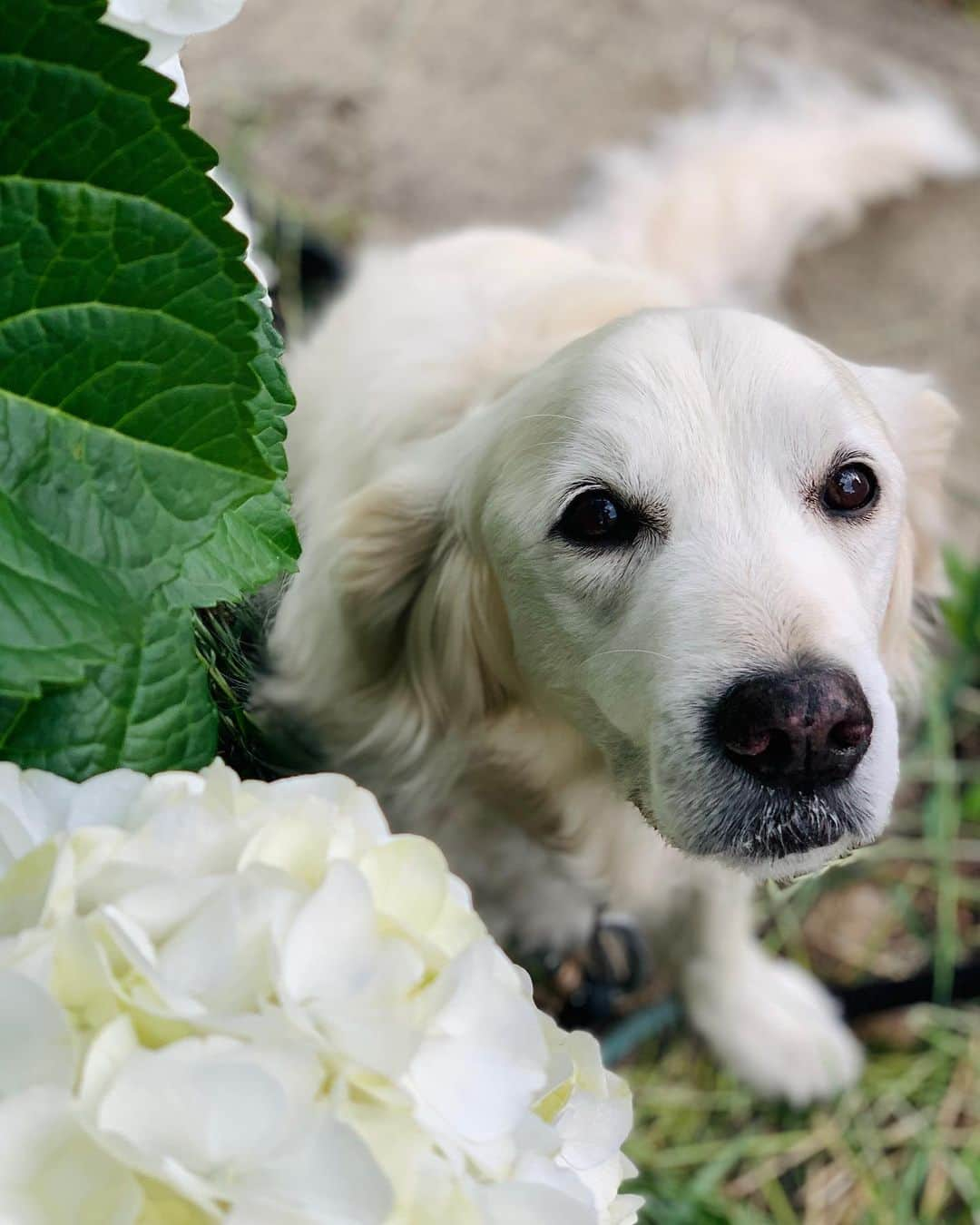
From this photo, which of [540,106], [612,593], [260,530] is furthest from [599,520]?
[540,106]

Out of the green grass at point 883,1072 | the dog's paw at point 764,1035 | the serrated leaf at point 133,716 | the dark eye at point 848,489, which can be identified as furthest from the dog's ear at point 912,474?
the serrated leaf at point 133,716

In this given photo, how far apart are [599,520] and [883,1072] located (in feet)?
4.11

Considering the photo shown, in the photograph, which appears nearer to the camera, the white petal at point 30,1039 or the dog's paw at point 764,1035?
the white petal at point 30,1039

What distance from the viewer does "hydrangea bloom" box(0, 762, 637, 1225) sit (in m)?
0.38

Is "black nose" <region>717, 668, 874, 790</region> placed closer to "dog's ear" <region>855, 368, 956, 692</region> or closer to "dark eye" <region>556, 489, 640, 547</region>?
"dark eye" <region>556, 489, 640, 547</region>

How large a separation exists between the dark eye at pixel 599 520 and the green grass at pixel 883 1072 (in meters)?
0.87

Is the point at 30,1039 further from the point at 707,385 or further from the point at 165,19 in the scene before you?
the point at 707,385

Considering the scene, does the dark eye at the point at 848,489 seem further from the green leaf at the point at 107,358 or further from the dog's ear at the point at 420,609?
the green leaf at the point at 107,358

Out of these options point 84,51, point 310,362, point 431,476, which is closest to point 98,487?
point 84,51

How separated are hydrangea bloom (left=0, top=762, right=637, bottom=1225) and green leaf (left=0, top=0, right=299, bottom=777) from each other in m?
0.07

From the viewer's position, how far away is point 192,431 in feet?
1.44

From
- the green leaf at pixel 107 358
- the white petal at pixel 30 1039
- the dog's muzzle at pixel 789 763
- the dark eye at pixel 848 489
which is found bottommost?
the dog's muzzle at pixel 789 763

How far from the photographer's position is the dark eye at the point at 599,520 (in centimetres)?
100

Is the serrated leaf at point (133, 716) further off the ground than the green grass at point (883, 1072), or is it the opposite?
the serrated leaf at point (133, 716)
